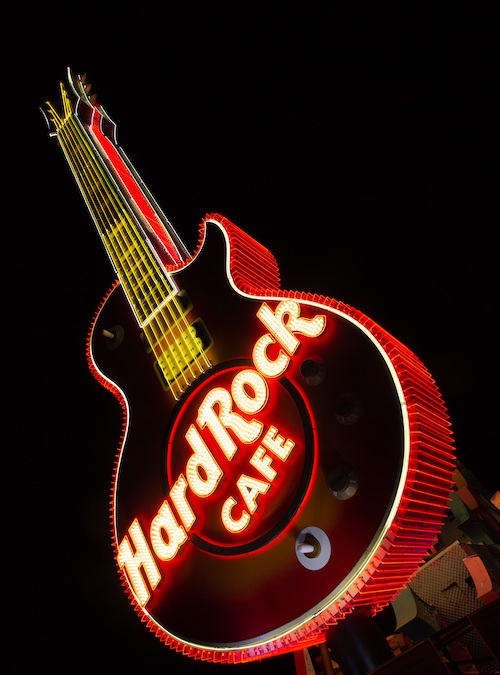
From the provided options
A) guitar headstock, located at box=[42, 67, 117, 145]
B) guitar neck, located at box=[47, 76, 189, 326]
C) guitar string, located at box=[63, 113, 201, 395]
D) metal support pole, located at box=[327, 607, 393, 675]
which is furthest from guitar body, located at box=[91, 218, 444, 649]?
guitar headstock, located at box=[42, 67, 117, 145]

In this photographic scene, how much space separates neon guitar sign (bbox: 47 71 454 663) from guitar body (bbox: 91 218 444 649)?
0.02 meters

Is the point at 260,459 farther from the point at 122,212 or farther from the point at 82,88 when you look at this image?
the point at 82,88

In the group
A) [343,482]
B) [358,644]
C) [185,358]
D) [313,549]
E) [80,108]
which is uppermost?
[80,108]

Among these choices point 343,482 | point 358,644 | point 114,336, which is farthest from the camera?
point 114,336

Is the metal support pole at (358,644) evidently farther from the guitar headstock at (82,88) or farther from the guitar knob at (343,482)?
the guitar headstock at (82,88)

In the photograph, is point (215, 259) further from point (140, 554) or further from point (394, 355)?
point (140, 554)

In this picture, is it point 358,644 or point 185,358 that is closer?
point 358,644

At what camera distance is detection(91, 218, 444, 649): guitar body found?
4602 mm

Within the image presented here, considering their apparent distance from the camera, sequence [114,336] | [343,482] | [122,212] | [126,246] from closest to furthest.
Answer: [343,482], [114,336], [126,246], [122,212]

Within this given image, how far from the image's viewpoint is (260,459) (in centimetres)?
549

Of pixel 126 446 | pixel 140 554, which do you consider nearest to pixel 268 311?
pixel 126 446

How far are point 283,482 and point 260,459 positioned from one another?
0.39 meters

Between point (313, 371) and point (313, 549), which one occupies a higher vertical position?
point (313, 371)

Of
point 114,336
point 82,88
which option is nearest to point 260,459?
point 114,336
